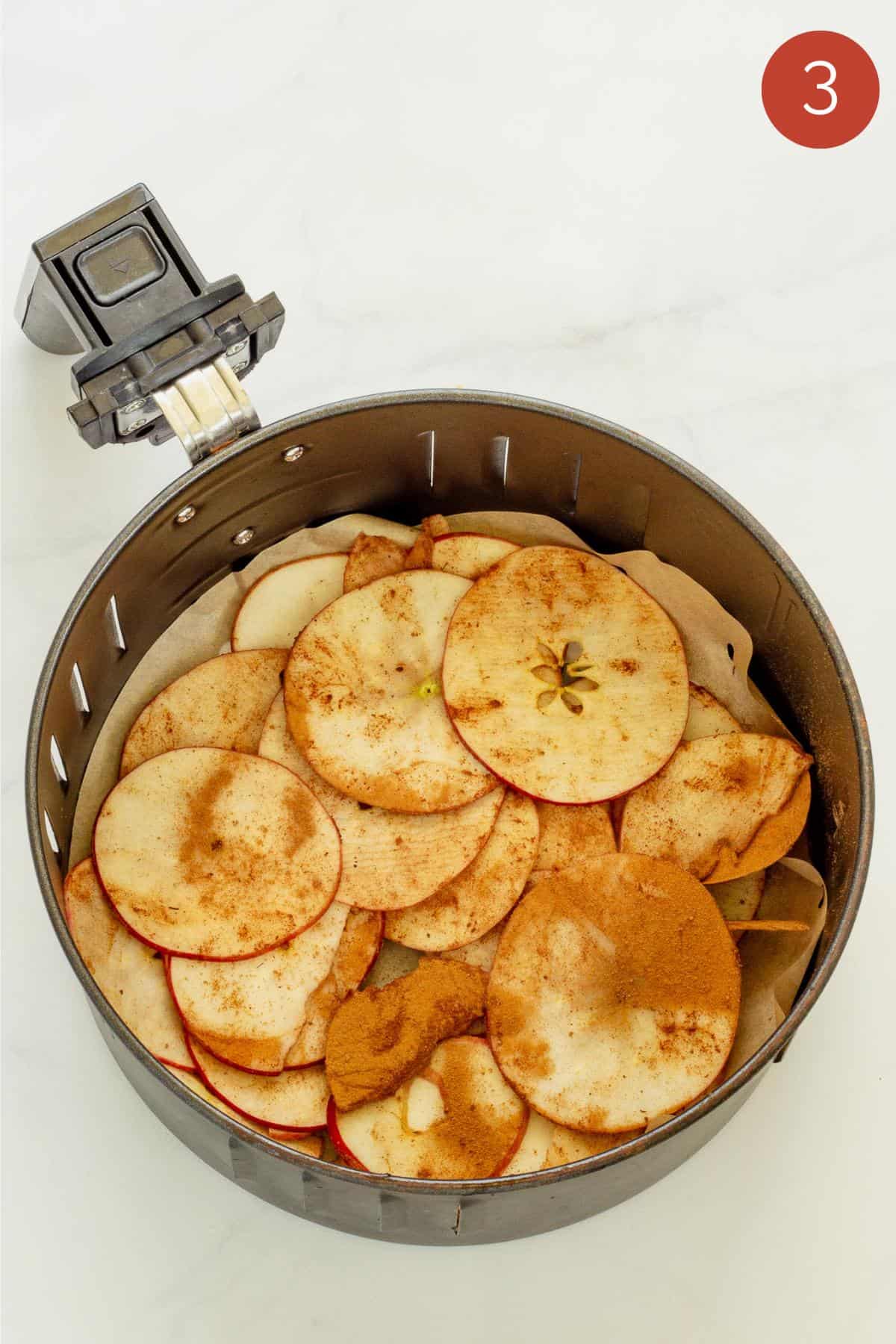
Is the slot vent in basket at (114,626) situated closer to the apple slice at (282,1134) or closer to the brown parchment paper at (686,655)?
the brown parchment paper at (686,655)

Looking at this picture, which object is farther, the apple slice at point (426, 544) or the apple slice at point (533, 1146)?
the apple slice at point (426, 544)

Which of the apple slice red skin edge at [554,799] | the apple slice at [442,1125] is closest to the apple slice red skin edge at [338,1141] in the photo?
the apple slice at [442,1125]

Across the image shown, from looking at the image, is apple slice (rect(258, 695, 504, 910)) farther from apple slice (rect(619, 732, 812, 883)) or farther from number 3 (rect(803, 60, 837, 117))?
number 3 (rect(803, 60, 837, 117))

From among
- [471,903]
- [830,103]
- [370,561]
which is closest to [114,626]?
[370,561]

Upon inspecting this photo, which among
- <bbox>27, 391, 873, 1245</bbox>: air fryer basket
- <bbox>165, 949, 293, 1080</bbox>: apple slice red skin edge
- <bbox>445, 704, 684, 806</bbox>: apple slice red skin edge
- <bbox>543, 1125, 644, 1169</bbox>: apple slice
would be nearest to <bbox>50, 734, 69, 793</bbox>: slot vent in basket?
<bbox>27, 391, 873, 1245</bbox>: air fryer basket

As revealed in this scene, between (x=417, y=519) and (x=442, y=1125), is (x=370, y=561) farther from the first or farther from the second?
(x=442, y=1125)

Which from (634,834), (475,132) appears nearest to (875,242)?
(475,132)

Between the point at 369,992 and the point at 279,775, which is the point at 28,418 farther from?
the point at 369,992

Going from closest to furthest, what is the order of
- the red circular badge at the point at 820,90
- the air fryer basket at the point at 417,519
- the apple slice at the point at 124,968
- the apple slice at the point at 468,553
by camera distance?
the air fryer basket at the point at 417,519, the apple slice at the point at 124,968, the apple slice at the point at 468,553, the red circular badge at the point at 820,90

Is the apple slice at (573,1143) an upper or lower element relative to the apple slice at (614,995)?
lower
